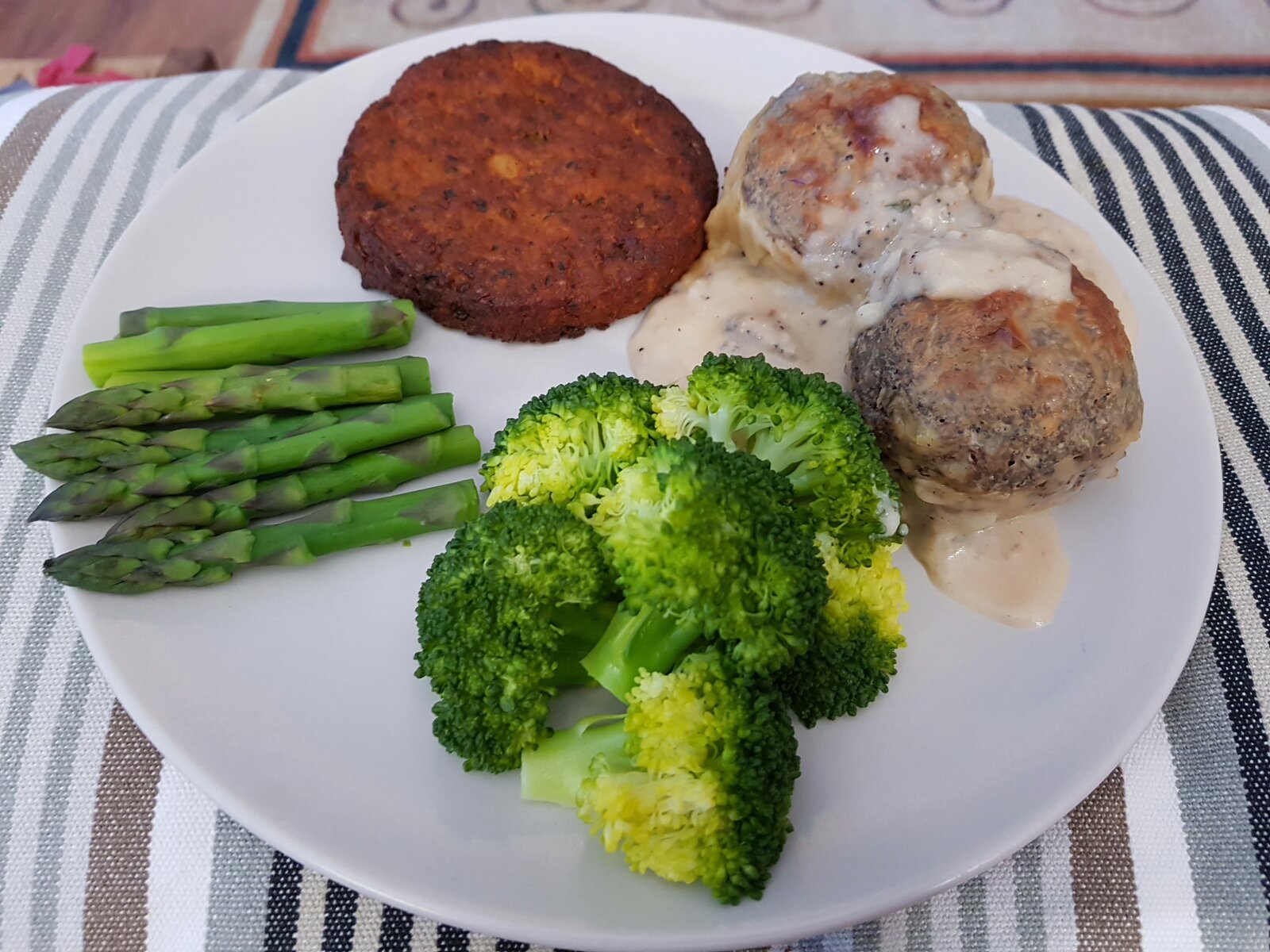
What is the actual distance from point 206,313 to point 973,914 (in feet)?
8.14

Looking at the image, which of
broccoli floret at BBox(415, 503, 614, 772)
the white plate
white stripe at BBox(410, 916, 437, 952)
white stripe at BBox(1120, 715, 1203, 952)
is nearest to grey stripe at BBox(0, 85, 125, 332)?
the white plate

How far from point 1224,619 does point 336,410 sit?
2.43 meters

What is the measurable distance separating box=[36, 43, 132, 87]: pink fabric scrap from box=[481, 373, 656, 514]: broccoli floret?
11.2ft

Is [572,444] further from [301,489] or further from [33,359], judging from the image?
[33,359]

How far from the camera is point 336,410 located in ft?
8.05

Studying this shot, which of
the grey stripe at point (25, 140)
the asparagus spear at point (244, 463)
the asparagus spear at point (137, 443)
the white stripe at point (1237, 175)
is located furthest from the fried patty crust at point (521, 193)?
the white stripe at point (1237, 175)

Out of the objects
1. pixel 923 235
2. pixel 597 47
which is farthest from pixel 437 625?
pixel 597 47

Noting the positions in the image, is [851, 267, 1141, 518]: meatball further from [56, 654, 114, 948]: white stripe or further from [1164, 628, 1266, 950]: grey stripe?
[56, 654, 114, 948]: white stripe

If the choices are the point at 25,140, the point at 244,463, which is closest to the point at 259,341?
the point at 244,463

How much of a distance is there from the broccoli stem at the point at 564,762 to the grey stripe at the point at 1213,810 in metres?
1.39

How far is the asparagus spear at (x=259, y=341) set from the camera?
7.88ft

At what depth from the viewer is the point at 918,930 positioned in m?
2.03

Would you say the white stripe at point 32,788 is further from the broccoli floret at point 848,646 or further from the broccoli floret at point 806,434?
the broccoli floret at point 848,646

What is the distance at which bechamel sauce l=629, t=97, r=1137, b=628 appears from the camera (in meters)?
2.24
